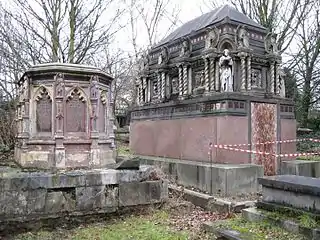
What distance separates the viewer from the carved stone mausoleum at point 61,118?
6426mm

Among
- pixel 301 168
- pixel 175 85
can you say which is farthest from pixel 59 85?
pixel 301 168

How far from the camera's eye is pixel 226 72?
34.0 feet

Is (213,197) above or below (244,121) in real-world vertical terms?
below

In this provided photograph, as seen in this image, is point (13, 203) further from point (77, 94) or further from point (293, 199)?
point (293, 199)

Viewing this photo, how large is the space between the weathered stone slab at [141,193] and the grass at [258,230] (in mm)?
1562

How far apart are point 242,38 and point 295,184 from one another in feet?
22.4

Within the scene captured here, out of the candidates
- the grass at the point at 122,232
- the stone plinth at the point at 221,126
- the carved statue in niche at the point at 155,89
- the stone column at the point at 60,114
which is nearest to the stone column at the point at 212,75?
the stone plinth at the point at 221,126

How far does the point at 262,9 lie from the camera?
19766 mm

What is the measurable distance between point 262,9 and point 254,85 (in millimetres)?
10594

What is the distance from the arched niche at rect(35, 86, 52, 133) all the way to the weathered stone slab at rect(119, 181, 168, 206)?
6.36ft

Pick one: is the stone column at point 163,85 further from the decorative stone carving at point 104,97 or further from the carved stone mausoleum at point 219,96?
the decorative stone carving at point 104,97

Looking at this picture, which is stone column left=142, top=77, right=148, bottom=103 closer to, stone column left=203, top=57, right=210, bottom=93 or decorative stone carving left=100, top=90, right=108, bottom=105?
stone column left=203, top=57, right=210, bottom=93

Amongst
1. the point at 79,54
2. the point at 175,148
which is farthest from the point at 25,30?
the point at 175,148

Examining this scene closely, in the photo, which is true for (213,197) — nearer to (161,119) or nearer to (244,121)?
(244,121)
